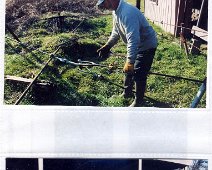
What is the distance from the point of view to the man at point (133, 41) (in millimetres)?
1397

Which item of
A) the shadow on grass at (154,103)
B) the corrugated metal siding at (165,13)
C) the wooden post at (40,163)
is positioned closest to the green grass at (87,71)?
the shadow on grass at (154,103)

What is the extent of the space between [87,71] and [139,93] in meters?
0.26

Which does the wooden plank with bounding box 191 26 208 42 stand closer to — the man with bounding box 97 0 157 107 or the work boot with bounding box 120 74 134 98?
the man with bounding box 97 0 157 107

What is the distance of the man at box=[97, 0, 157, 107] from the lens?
4.58ft

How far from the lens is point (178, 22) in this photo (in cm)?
198

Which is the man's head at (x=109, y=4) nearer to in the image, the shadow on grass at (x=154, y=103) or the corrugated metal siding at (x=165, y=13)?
the corrugated metal siding at (x=165, y=13)

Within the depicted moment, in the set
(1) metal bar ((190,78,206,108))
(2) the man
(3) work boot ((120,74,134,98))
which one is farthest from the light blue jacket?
(1) metal bar ((190,78,206,108))

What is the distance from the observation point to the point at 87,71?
5.08ft

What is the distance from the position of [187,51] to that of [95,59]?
49cm

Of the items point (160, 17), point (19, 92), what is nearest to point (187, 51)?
point (160, 17)

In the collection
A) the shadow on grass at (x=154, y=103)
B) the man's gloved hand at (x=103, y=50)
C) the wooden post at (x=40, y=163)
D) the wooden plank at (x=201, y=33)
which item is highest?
the wooden plank at (x=201, y=33)

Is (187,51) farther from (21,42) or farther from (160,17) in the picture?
(21,42)

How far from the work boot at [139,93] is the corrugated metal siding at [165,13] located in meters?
0.35

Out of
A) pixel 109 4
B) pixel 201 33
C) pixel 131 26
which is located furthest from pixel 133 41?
Answer: pixel 201 33
